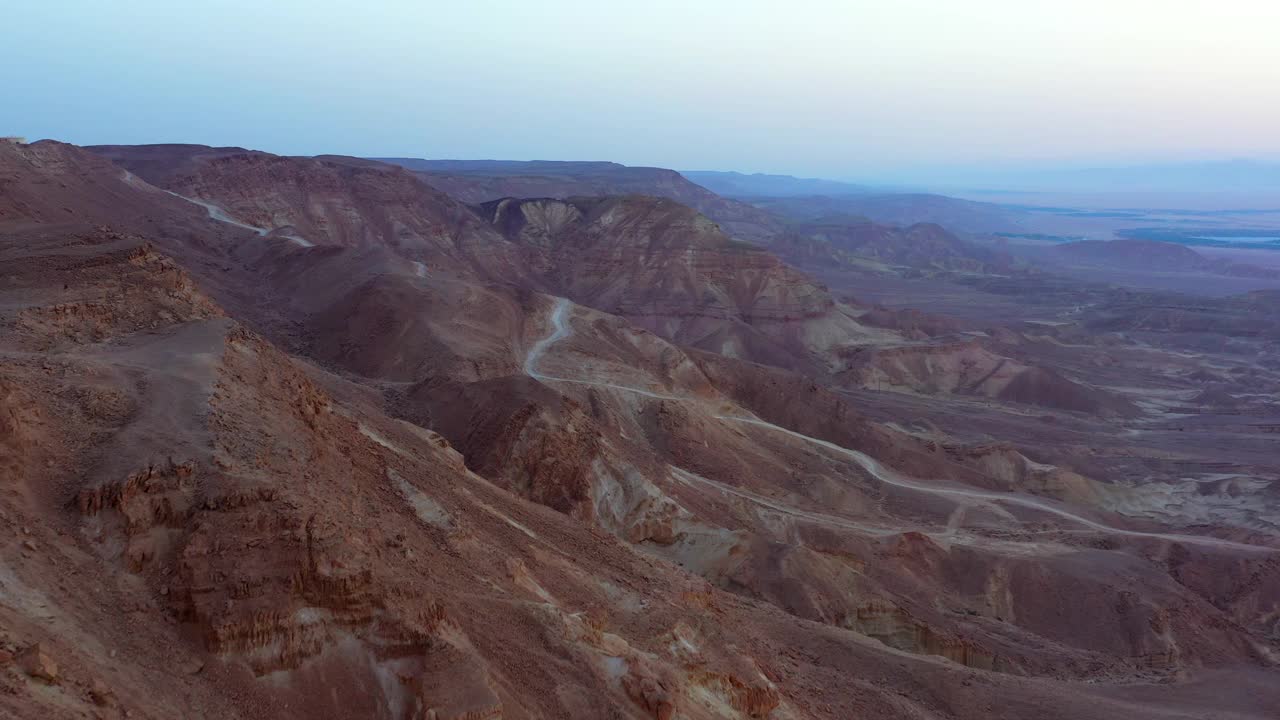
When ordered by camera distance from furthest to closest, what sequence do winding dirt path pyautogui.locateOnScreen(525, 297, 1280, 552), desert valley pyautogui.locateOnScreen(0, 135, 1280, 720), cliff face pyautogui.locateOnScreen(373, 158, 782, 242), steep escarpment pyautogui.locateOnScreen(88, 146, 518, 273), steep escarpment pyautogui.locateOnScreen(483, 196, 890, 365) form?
1. cliff face pyautogui.locateOnScreen(373, 158, 782, 242)
2. steep escarpment pyautogui.locateOnScreen(483, 196, 890, 365)
3. steep escarpment pyautogui.locateOnScreen(88, 146, 518, 273)
4. winding dirt path pyautogui.locateOnScreen(525, 297, 1280, 552)
5. desert valley pyautogui.locateOnScreen(0, 135, 1280, 720)

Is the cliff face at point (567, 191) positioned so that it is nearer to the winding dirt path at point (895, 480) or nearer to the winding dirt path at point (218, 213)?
the winding dirt path at point (218, 213)

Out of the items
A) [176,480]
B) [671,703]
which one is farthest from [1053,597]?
[176,480]

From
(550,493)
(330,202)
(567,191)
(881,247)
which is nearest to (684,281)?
(330,202)

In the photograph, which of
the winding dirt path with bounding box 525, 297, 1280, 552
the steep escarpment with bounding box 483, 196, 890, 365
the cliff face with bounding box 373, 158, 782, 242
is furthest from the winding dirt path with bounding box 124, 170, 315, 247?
the cliff face with bounding box 373, 158, 782, 242

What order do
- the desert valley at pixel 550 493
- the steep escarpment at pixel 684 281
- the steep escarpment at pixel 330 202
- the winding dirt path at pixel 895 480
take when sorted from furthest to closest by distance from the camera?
1. the steep escarpment at pixel 684 281
2. the steep escarpment at pixel 330 202
3. the winding dirt path at pixel 895 480
4. the desert valley at pixel 550 493

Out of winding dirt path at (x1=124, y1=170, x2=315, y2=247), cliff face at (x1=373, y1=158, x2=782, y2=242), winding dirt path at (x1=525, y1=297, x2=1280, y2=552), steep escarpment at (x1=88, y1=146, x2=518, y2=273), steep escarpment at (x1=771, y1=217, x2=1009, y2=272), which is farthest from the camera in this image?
steep escarpment at (x1=771, y1=217, x2=1009, y2=272)

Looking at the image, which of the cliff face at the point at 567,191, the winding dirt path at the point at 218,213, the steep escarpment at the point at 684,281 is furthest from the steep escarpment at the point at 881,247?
the winding dirt path at the point at 218,213

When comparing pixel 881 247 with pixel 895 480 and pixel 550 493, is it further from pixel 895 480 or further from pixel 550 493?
pixel 550 493

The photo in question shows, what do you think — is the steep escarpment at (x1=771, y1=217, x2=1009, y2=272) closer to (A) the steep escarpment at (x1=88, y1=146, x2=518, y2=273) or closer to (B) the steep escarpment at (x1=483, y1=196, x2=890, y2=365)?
(B) the steep escarpment at (x1=483, y1=196, x2=890, y2=365)

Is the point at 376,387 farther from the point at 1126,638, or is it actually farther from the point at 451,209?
the point at 451,209

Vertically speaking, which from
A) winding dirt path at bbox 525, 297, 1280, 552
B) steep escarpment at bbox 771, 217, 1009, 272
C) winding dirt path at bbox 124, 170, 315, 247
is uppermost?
winding dirt path at bbox 124, 170, 315, 247

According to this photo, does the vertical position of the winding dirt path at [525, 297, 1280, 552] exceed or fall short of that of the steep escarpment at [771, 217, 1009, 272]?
it falls short
